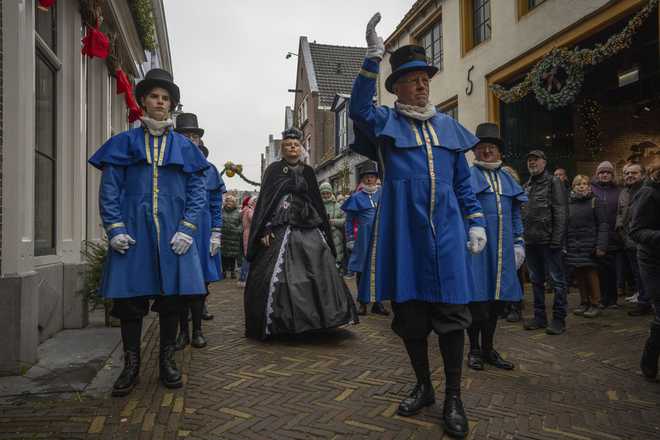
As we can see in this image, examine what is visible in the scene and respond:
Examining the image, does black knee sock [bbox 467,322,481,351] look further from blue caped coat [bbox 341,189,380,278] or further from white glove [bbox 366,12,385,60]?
blue caped coat [bbox 341,189,380,278]

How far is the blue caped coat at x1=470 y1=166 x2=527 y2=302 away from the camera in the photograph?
3.97 meters

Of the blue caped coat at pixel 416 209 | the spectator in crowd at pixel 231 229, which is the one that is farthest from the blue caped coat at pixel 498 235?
the spectator in crowd at pixel 231 229

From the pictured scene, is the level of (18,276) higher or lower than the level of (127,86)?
lower

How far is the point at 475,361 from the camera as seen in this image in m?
3.96

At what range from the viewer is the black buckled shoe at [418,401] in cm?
290

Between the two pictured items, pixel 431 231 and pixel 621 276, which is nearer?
pixel 431 231

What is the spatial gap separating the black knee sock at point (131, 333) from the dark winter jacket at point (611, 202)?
6.43 meters

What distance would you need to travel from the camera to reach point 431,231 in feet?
9.13

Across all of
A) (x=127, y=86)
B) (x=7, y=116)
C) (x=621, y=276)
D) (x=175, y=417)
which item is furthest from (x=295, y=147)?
(x=621, y=276)

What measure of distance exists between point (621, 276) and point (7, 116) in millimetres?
8293

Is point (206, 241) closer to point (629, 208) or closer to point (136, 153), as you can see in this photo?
point (136, 153)

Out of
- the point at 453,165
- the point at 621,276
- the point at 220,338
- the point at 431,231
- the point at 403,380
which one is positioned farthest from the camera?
the point at 621,276

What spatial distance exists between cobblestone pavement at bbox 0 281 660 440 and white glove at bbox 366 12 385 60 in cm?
209

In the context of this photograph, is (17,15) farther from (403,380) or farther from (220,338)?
(403,380)
